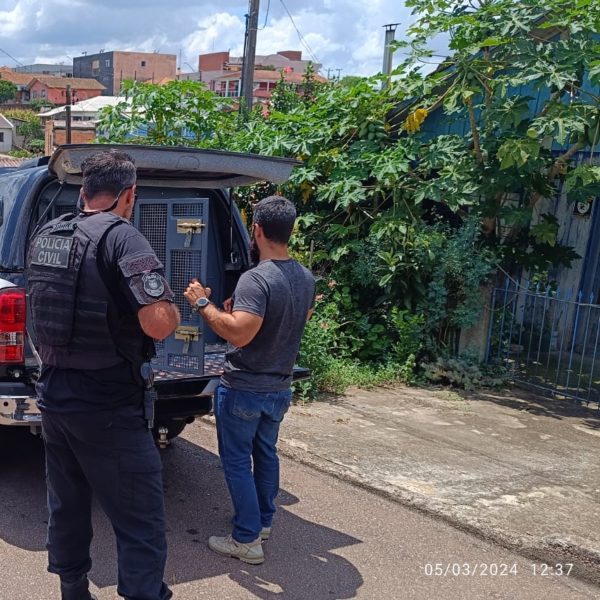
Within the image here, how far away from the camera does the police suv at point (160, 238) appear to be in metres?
4.01

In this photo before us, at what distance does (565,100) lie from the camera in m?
7.80

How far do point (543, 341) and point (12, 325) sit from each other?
6136 millimetres

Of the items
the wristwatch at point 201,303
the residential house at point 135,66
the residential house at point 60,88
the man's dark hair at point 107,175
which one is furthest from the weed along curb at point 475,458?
the residential house at point 135,66

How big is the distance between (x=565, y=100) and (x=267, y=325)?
18.2ft

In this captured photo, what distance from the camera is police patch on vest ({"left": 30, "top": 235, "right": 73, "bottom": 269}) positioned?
286 centimetres

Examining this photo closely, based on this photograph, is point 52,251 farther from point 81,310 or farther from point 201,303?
point 201,303

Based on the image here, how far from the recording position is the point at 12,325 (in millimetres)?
4020

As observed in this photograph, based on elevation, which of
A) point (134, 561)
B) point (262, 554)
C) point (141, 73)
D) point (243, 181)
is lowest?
point (262, 554)

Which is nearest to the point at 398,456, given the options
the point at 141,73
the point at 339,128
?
the point at 339,128

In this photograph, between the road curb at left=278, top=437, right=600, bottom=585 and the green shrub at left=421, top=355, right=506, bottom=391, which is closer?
the road curb at left=278, top=437, right=600, bottom=585

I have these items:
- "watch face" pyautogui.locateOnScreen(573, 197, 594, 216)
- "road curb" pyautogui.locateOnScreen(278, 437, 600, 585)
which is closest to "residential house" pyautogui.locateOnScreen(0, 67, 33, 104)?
"watch face" pyautogui.locateOnScreen(573, 197, 594, 216)

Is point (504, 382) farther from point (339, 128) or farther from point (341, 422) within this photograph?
point (339, 128)

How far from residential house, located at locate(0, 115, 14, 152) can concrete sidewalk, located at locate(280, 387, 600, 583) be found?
69.6m

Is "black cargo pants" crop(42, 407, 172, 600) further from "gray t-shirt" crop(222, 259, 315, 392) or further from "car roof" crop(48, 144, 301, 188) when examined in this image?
"car roof" crop(48, 144, 301, 188)
